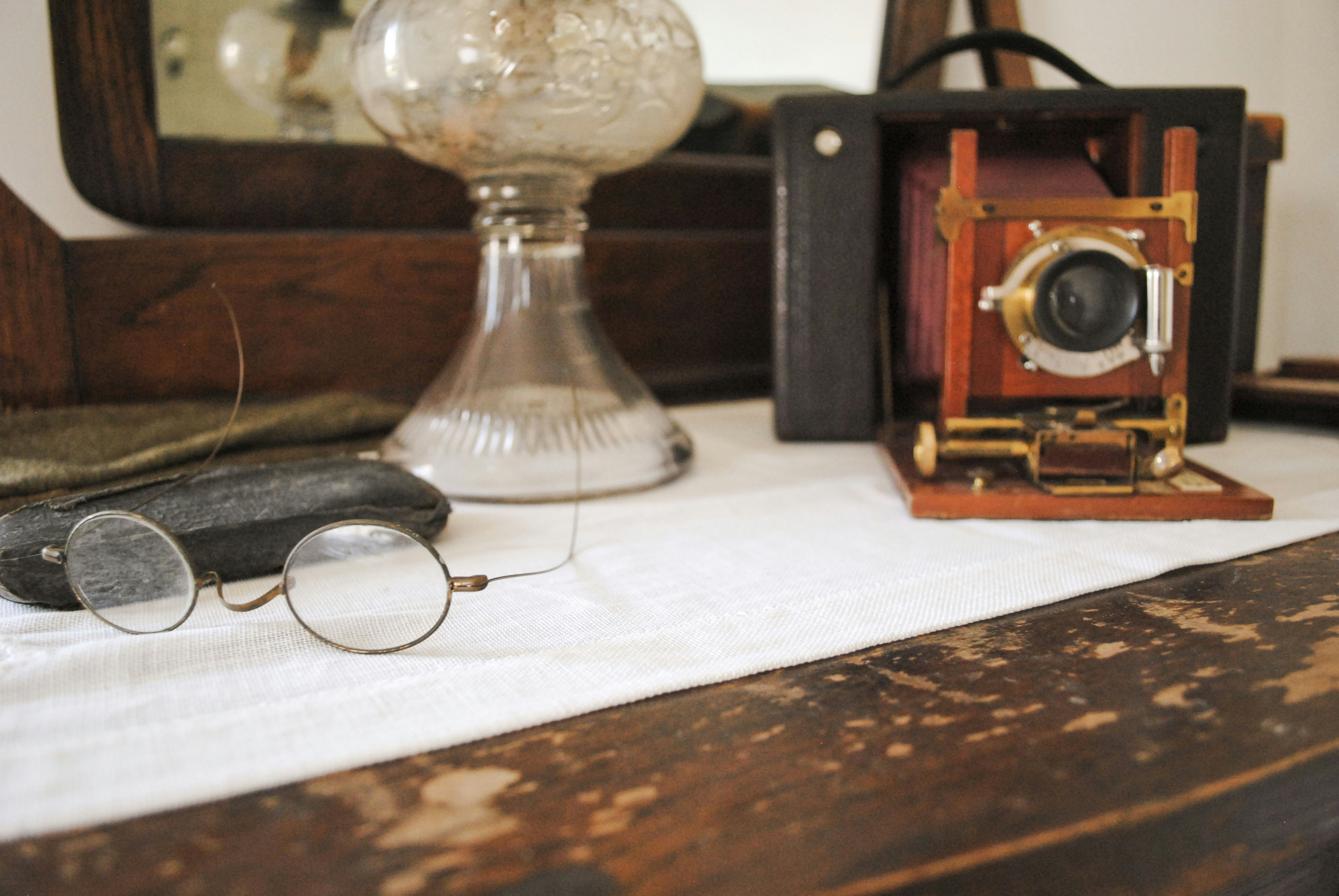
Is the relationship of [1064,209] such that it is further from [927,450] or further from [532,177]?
[532,177]

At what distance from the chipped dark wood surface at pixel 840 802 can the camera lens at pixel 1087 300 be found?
261 mm

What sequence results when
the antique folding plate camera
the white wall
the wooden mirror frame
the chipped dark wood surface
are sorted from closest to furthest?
the chipped dark wood surface < the antique folding plate camera < the wooden mirror frame < the white wall

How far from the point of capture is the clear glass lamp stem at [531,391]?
2.03ft

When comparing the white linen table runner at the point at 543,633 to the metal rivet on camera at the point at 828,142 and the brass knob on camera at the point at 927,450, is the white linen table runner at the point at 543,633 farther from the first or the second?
the metal rivet on camera at the point at 828,142

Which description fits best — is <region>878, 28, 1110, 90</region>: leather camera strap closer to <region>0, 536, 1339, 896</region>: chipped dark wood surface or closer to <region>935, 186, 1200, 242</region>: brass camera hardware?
<region>935, 186, 1200, 242</region>: brass camera hardware

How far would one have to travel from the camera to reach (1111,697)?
31cm

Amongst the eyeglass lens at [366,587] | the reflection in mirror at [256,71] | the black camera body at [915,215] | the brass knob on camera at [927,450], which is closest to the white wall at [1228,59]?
the black camera body at [915,215]

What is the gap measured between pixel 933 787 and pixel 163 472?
54 centimetres

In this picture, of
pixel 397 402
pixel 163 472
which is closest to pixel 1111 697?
pixel 163 472

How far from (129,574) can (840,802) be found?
0.31 meters

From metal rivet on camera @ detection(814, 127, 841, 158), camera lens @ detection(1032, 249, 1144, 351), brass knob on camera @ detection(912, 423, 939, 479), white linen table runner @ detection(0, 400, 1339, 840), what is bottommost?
white linen table runner @ detection(0, 400, 1339, 840)

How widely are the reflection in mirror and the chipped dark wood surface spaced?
69cm

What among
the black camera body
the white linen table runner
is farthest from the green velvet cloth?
the black camera body

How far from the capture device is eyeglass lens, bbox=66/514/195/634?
387 millimetres
